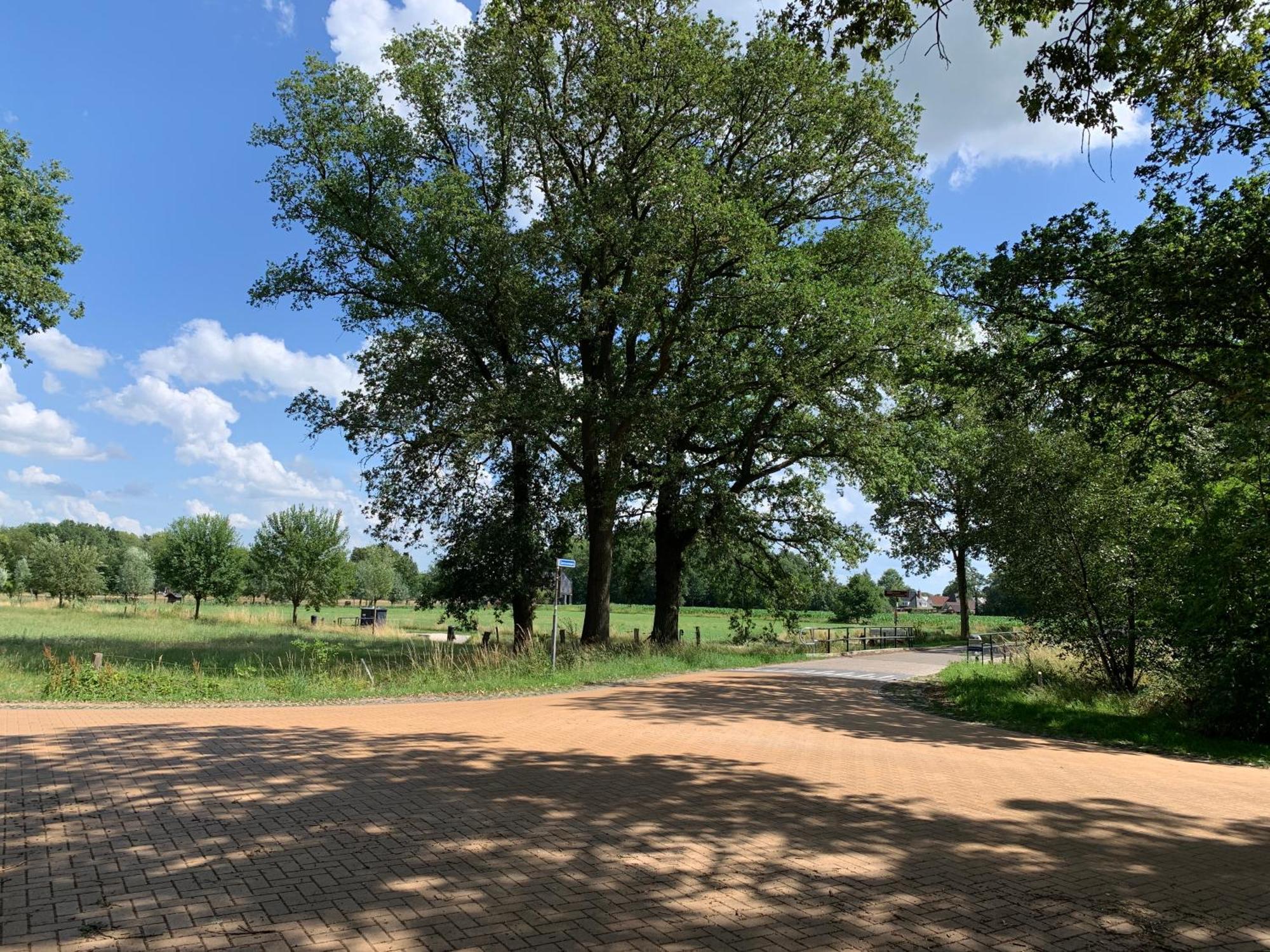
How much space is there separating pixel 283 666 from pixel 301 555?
2445cm

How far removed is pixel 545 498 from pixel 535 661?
324 inches

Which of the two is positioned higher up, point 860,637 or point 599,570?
point 599,570

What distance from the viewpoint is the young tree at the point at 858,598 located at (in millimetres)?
57094

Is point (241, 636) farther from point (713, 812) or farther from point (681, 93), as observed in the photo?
point (713, 812)

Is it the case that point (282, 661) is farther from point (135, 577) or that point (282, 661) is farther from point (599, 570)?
point (135, 577)

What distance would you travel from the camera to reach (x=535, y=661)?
17.0 meters

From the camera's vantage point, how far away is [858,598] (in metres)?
57.2

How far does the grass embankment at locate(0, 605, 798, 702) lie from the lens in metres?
12.7

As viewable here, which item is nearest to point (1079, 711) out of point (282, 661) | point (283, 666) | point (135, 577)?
point (283, 666)

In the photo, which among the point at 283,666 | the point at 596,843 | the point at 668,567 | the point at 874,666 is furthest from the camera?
the point at 668,567

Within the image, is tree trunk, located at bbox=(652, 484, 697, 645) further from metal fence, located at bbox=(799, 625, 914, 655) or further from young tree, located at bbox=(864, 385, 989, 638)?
metal fence, located at bbox=(799, 625, 914, 655)

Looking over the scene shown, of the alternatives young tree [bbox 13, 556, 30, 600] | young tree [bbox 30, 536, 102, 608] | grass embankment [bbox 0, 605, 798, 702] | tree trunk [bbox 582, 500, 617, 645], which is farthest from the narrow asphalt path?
young tree [bbox 13, 556, 30, 600]

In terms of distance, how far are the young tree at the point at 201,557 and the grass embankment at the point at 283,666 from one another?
10239mm

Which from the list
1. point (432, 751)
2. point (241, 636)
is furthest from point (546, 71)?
point (241, 636)
